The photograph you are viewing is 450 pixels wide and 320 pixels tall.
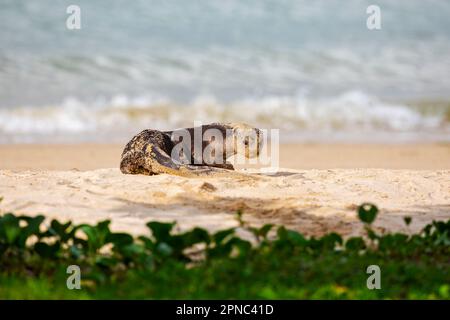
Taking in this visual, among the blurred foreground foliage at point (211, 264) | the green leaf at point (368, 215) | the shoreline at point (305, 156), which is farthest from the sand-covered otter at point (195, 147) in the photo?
the shoreline at point (305, 156)

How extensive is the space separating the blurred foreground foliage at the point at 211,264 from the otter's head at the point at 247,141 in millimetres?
3114

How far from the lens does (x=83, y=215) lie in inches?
267

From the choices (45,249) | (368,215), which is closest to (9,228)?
(45,249)

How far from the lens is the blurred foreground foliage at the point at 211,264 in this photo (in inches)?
206

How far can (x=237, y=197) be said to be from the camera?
7.98 metres

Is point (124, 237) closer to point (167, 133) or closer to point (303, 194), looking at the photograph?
point (303, 194)

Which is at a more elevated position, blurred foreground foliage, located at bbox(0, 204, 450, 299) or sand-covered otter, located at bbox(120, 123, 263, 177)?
sand-covered otter, located at bbox(120, 123, 263, 177)

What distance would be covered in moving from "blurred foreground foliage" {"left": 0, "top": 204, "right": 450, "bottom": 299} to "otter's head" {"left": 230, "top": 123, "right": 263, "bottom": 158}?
3.11 meters

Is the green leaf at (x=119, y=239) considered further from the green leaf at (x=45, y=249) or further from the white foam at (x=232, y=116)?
the white foam at (x=232, y=116)

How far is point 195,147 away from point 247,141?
0.60m

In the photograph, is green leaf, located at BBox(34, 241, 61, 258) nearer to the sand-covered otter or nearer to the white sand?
the white sand

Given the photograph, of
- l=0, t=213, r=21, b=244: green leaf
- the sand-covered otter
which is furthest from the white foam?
l=0, t=213, r=21, b=244: green leaf

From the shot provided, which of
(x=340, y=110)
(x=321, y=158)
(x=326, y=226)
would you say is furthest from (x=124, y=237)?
(x=340, y=110)

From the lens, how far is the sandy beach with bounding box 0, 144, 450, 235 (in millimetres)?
6906
